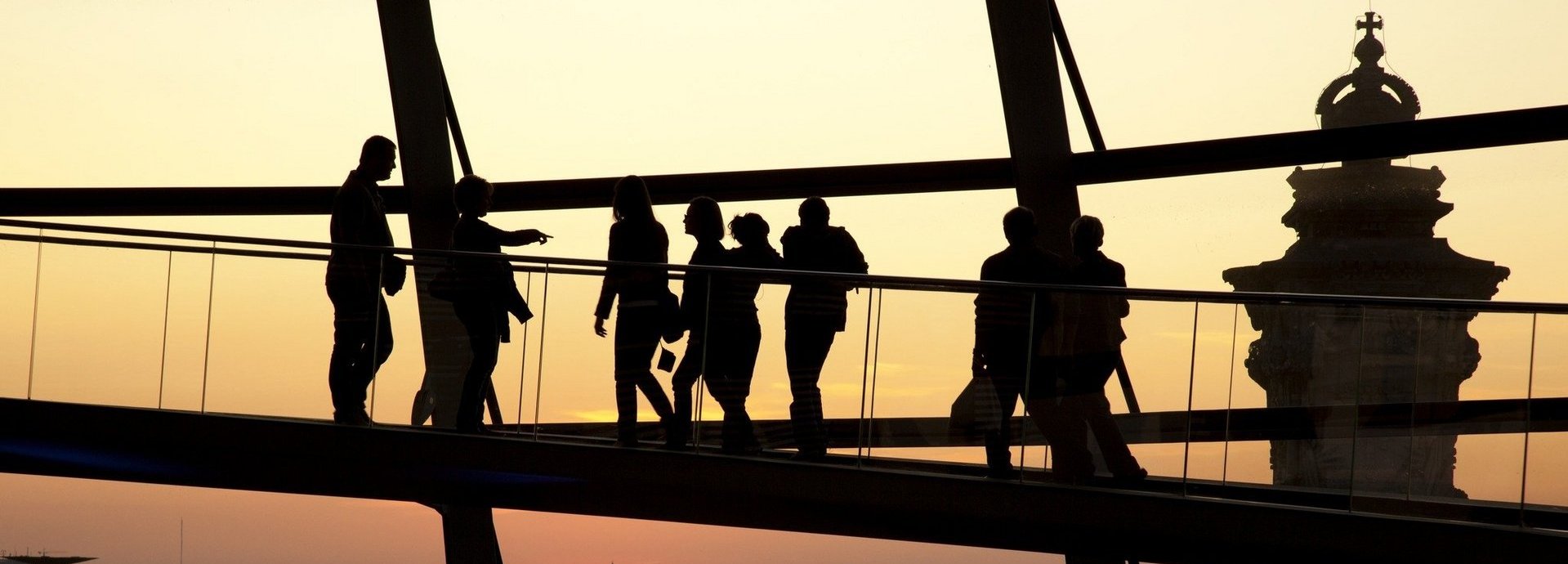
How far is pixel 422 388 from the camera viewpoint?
30.1 ft

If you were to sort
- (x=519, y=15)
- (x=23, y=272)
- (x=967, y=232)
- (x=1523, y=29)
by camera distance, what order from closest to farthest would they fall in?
(x=23, y=272), (x=1523, y=29), (x=967, y=232), (x=519, y=15)

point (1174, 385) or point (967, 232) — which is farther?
point (967, 232)

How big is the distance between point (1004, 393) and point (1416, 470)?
1989 mm

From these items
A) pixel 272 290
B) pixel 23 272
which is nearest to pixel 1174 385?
pixel 272 290

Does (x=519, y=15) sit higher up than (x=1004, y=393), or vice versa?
A: (x=519, y=15)

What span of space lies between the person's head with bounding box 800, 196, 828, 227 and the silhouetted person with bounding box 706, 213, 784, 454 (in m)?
0.25

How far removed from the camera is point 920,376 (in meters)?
8.42

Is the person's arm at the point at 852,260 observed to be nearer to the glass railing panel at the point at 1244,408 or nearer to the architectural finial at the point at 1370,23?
the glass railing panel at the point at 1244,408

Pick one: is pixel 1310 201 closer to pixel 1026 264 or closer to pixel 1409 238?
pixel 1409 238

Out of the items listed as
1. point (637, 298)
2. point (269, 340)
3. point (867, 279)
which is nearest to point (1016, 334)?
point (867, 279)

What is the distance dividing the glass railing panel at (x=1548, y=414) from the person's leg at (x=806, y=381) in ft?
11.2

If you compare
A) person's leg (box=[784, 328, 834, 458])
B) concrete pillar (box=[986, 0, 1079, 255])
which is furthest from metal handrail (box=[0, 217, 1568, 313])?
concrete pillar (box=[986, 0, 1079, 255])

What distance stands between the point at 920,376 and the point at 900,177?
2858 millimetres

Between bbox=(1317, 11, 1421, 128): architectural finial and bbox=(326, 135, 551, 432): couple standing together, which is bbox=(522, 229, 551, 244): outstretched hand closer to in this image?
bbox=(326, 135, 551, 432): couple standing together
